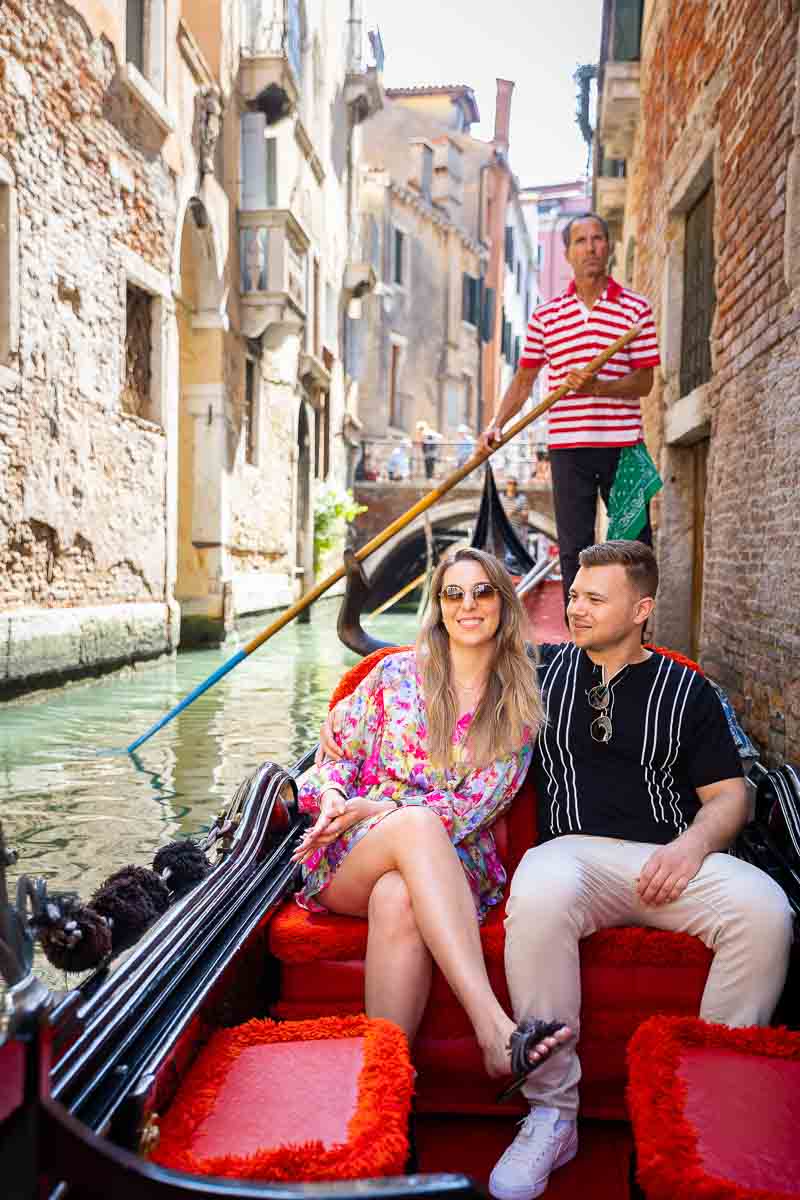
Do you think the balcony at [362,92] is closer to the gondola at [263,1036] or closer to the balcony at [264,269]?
the balcony at [264,269]

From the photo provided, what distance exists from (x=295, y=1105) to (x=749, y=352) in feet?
10.0

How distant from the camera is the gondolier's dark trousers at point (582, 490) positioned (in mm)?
3176

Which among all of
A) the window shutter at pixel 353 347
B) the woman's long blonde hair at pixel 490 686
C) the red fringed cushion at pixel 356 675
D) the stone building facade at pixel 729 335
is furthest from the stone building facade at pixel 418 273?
the woman's long blonde hair at pixel 490 686

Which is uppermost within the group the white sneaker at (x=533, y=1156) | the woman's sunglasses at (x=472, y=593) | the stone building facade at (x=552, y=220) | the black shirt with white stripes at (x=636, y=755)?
the stone building facade at (x=552, y=220)

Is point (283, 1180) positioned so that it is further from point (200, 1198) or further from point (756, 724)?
point (756, 724)

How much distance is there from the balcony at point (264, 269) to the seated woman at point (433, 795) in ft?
25.1

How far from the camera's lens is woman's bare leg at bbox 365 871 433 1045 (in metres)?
1.49

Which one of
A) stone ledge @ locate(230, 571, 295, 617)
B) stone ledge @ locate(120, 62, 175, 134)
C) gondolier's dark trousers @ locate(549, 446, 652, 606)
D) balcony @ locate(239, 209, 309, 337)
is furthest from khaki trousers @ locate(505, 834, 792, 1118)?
balcony @ locate(239, 209, 309, 337)

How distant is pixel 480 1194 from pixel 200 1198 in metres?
0.21

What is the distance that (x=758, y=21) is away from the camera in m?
3.54

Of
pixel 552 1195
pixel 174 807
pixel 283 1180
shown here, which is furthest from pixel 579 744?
pixel 174 807

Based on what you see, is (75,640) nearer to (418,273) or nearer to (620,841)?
(620,841)

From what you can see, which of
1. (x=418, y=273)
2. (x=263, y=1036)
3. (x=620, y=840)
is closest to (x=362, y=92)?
(x=418, y=273)

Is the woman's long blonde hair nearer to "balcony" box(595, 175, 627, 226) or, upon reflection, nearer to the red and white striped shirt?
the red and white striped shirt
